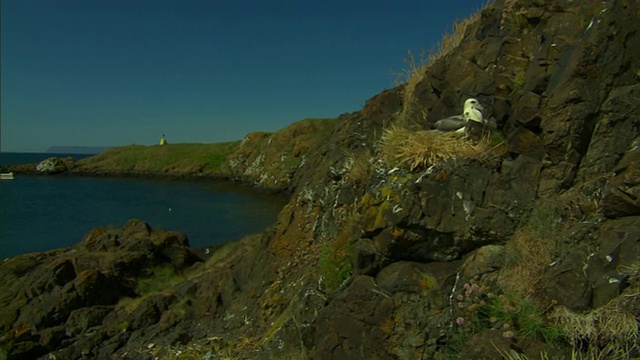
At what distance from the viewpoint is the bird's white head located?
7.69 meters

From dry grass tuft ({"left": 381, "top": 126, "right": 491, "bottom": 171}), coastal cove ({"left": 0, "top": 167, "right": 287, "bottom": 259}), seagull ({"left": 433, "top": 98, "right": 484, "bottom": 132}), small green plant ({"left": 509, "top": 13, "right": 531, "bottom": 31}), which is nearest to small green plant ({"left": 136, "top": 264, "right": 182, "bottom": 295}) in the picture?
coastal cove ({"left": 0, "top": 167, "right": 287, "bottom": 259})

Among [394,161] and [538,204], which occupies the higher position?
[394,161]

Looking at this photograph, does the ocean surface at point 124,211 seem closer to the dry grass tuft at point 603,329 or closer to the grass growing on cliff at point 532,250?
the grass growing on cliff at point 532,250

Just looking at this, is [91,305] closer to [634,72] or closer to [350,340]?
[350,340]

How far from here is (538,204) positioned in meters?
6.36

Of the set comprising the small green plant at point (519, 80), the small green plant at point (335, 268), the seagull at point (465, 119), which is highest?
the small green plant at point (519, 80)

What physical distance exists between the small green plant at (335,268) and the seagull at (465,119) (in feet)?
9.15

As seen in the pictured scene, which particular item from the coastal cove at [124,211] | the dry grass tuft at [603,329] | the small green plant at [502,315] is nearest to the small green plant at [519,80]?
the small green plant at [502,315]

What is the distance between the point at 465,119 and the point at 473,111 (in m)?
0.19

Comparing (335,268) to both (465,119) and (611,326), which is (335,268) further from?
(611,326)

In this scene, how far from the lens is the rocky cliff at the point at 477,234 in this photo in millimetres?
5055

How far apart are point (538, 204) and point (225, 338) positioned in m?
6.85

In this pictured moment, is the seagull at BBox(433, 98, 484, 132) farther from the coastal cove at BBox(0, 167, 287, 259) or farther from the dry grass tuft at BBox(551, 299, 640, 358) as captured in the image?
the coastal cove at BBox(0, 167, 287, 259)

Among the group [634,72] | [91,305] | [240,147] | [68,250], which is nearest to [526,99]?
[634,72]
